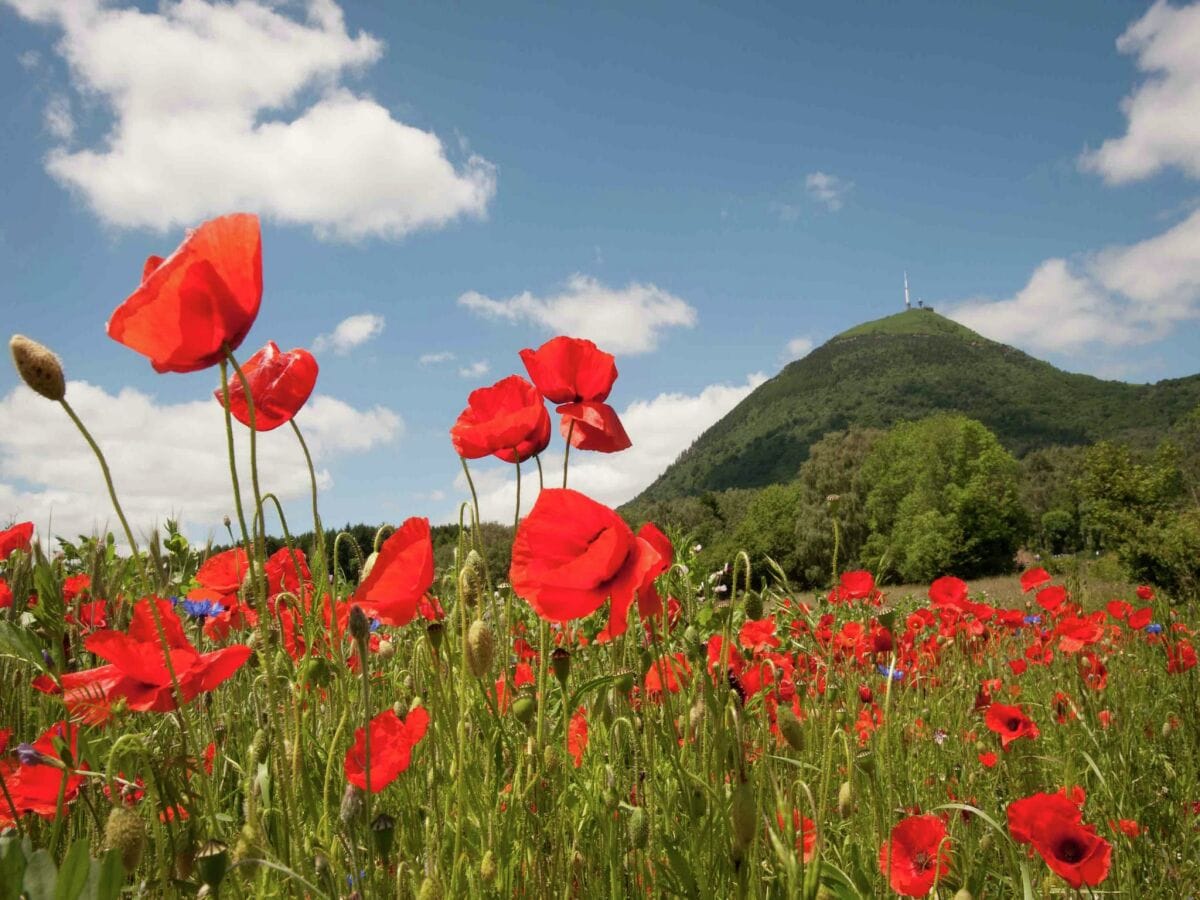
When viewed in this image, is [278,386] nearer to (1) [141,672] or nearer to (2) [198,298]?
(2) [198,298]

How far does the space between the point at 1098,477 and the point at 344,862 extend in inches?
1286

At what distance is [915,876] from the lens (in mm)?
1545

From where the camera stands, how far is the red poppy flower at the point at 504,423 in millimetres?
1512

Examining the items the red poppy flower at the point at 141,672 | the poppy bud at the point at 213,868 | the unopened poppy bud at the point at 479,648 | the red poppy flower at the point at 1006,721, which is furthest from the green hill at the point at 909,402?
the poppy bud at the point at 213,868

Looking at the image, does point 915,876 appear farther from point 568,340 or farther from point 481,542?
point 568,340

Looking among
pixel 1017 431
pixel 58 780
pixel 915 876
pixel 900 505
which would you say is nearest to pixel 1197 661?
pixel 915 876

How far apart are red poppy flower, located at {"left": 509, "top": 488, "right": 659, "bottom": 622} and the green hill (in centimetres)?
11419

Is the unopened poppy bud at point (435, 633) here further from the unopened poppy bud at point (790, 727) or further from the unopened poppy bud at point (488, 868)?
the unopened poppy bud at point (790, 727)

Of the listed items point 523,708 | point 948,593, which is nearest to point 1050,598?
point 948,593

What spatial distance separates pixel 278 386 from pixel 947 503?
48.5 metres

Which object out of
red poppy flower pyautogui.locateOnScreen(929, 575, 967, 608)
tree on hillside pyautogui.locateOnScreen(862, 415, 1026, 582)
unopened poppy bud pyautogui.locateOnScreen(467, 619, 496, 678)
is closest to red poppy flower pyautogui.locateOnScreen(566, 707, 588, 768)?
unopened poppy bud pyautogui.locateOnScreen(467, 619, 496, 678)

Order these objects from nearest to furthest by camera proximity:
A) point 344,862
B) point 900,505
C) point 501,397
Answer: point 344,862 → point 501,397 → point 900,505

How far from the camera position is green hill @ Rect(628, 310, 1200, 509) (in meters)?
118

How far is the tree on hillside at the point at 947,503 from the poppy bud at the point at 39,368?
4152cm
